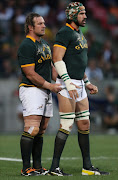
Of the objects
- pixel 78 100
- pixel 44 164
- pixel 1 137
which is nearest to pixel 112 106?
pixel 1 137

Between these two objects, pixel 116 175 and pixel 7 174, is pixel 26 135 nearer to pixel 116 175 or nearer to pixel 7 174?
pixel 7 174

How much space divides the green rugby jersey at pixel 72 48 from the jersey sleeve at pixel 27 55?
339 mm

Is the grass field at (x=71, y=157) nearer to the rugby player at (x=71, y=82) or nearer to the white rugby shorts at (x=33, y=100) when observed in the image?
the rugby player at (x=71, y=82)

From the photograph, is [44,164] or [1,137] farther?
[1,137]

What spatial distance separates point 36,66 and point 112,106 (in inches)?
339

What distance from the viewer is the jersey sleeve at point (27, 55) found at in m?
6.40

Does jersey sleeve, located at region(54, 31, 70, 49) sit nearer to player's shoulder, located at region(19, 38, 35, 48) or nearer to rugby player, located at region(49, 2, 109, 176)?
rugby player, located at region(49, 2, 109, 176)

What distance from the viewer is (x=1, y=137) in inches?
507

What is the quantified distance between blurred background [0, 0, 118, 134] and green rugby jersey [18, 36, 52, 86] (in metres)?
7.55

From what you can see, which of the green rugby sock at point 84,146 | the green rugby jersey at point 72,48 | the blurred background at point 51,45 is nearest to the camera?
the green rugby jersey at point 72,48

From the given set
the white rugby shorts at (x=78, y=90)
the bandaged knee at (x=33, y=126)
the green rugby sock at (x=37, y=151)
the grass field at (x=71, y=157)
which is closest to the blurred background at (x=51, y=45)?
the grass field at (x=71, y=157)

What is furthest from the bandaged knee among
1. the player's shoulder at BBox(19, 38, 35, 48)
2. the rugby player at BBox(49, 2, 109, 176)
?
the player's shoulder at BBox(19, 38, 35, 48)

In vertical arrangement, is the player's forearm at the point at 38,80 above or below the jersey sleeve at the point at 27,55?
below

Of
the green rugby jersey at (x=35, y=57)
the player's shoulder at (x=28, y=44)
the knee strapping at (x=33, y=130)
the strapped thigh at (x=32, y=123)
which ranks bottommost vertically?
the knee strapping at (x=33, y=130)
